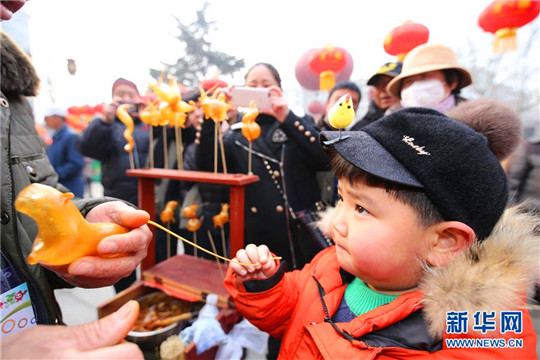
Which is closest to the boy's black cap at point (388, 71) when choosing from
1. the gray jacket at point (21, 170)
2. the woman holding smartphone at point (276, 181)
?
the woman holding smartphone at point (276, 181)

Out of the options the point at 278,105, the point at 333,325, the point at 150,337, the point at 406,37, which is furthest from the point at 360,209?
the point at 406,37

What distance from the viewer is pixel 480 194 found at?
0.65 m

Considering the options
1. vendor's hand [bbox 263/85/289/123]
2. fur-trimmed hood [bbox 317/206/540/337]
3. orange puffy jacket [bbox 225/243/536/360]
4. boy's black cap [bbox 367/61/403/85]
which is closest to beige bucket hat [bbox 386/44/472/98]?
boy's black cap [bbox 367/61/403/85]

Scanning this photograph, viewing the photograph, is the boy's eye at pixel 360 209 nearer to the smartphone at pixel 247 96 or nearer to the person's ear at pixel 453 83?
the smartphone at pixel 247 96

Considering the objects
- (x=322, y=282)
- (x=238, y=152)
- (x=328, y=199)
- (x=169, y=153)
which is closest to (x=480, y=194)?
(x=322, y=282)

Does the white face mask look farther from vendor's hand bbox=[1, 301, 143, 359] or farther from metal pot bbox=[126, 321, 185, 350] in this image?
metal pot bbox=[126, 321, 185, 350]

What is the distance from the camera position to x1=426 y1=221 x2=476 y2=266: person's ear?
0.68 metres

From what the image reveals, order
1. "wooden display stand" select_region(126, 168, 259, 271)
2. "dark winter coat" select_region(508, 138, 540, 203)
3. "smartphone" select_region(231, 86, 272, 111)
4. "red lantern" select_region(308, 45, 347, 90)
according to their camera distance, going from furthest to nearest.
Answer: "red lantern" select_region(308, 45, 347, 90) < "dark winter coat" select_region(508, 138, 540, 203) < "smartphone" select_region(231, 86, 272, 111) < "wooden display stand" select_region(126, 168, 259, 271)

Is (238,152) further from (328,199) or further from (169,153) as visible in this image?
(169,153)

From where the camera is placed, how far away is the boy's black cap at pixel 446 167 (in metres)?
0.65

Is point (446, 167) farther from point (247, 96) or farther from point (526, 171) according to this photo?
point (526, 171)

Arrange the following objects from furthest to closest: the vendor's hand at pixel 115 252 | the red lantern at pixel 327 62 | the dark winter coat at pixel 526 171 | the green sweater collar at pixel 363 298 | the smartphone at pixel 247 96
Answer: the red lantern at pixel 327 62
the dark winter coat at pixel 526 171
the smartphone at pixel 247 96
the green sweater collar at pixel 363 298
the vendor's hand at pixel 115 252

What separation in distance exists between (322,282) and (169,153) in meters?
1.87

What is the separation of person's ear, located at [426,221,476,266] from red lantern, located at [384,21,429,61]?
6.60ft
